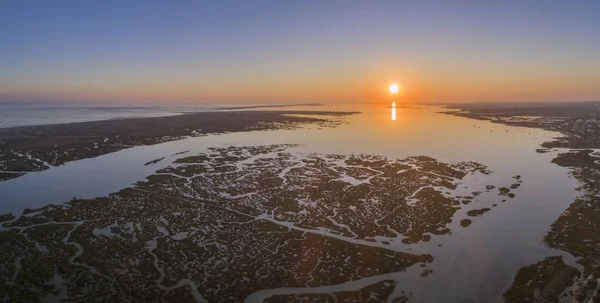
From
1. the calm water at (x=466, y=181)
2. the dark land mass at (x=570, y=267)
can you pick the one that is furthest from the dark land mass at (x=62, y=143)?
the dark land mass at (x=570, y=267)

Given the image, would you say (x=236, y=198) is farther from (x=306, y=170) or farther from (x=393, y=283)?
(x=393, y=283)

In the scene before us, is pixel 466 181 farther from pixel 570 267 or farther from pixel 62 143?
pixel 62 143

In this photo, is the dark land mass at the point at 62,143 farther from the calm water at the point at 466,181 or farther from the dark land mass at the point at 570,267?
the dark land mass at the point at 570,267

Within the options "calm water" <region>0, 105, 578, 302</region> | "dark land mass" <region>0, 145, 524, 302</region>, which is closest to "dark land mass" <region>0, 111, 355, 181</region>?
"calm water" <region>0, 105, 578, 302</region>

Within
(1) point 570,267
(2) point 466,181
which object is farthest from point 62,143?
(1) point 570,267

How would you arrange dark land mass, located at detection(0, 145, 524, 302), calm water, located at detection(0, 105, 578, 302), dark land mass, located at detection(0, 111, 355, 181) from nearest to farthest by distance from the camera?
dark land mass, located at detection(0, 145, 524, 302), calm water, located at detection(0, 105, 578, 302), dark land mass, located at detection(0, 111, 355, 181)

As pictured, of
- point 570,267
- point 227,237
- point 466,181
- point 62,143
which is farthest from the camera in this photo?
point 62,143

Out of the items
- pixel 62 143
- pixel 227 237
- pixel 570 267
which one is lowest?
pixel 570 267

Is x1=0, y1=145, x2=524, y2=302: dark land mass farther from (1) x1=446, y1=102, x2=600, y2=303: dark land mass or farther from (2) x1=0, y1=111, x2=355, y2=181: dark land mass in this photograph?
(2) x1=0, y1=111, x2=355, y2=181: dark land mass
